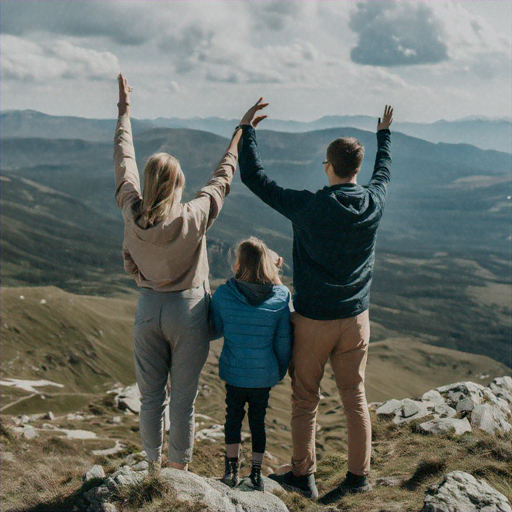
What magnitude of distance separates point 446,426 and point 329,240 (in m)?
6.06

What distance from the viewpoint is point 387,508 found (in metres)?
7.12

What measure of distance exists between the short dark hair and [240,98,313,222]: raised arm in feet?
1.82

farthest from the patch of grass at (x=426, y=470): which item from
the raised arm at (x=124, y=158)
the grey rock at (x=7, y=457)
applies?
the grey rock at (x=7, y=457)

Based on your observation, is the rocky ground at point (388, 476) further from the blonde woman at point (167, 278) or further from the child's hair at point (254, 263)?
the child's hair at point (254, 263)

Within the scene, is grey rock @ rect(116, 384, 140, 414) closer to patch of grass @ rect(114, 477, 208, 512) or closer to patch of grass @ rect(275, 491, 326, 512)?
patch of grass @ rect(275, 491, 326, 512)

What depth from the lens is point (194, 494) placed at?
6.76 metres

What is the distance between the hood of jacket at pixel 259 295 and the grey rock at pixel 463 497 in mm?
3269

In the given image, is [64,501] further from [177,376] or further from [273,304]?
[273,304]

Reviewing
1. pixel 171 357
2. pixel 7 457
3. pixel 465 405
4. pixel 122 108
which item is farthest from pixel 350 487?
pixel 7 457

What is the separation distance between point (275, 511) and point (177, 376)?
2290 millimetres

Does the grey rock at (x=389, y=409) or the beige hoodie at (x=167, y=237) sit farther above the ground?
the beige hoodie at (x=167, y=237)

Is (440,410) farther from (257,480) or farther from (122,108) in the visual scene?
(122,108)

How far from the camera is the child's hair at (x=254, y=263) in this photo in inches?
293

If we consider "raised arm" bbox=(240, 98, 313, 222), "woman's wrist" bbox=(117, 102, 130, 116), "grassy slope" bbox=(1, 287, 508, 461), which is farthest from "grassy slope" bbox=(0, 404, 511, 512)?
"grassy slope" bbox=(1, 287, 508, 461)
